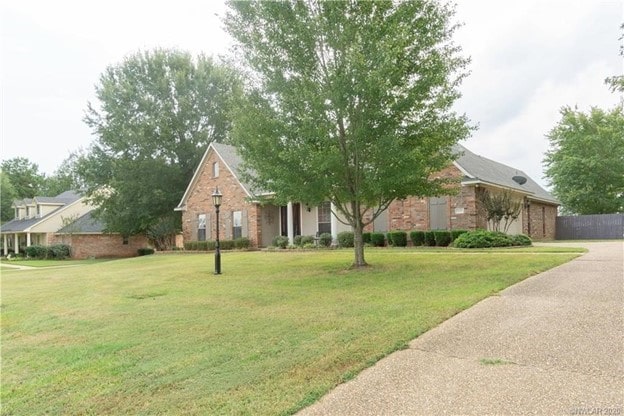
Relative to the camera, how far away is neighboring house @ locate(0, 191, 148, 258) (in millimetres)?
34688

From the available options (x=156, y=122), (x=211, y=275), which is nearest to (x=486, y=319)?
(x=211, y=275)

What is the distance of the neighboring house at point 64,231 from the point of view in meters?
34.7

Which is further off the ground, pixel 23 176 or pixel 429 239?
pixel 23 176

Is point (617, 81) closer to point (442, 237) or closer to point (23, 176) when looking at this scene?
point (442, 237)

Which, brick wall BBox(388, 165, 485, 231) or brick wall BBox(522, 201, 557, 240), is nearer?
brick wall BBox(388, 165, 485, 231)

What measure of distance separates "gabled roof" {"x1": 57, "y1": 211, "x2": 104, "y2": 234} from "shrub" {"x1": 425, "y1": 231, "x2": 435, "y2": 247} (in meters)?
26.3

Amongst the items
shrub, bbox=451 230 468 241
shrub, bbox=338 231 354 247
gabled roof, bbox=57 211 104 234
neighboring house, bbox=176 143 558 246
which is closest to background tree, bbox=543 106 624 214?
neighboring house, bbox=176 143 558 246

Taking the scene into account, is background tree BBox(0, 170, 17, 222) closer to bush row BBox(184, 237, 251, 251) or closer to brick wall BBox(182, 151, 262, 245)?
brick wall BBox(182, 151, 262, 245)

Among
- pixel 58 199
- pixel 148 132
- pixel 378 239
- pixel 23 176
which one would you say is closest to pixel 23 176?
pixel 23 176

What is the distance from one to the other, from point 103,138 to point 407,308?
29784 mm

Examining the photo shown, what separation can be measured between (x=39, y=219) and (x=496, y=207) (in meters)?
36.4

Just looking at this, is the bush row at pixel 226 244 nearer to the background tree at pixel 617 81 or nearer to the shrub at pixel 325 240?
the shrub at pixel 325 240

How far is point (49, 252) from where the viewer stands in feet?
107

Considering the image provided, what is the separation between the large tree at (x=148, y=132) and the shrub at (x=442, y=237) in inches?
764
